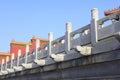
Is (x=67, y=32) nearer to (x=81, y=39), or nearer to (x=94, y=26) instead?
(x=81, y=39)

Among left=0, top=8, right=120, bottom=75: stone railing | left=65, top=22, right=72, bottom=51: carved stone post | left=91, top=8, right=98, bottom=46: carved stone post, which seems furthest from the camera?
left=65, top=22, right=72, bottom=51: carved stone post

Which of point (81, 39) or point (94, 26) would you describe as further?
point (81, 39)

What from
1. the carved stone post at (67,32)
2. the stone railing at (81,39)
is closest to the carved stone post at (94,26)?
the stone railing at (81,39)

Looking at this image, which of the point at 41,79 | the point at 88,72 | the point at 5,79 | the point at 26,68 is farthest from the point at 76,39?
the point at 5,79

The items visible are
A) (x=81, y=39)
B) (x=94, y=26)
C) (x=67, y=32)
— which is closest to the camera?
(x=94, y=26)

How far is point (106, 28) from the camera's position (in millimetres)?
7473

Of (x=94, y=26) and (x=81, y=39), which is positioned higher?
(x=94, y=26)

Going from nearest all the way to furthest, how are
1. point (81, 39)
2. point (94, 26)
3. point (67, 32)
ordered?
point (94, 26) < point (81, 39) < point (67, 32)

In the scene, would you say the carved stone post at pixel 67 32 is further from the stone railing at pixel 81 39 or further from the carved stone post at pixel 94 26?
the carved stone post at pixel 94 26

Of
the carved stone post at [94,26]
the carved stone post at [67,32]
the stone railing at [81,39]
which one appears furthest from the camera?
the carved stone post at [67,32]

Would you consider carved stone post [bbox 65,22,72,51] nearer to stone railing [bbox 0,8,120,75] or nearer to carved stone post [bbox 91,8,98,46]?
stone railing [bbox 0,8,120,75]

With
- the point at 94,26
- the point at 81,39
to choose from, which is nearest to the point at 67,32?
the point at 81,39

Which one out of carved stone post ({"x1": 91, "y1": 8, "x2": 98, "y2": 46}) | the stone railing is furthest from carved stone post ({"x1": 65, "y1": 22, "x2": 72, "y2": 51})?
carved stone post ({"x1": 91, "y1": 8, "x2": 98, "y2": 46})

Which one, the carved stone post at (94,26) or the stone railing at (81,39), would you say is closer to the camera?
the stone railing at (81,39)
